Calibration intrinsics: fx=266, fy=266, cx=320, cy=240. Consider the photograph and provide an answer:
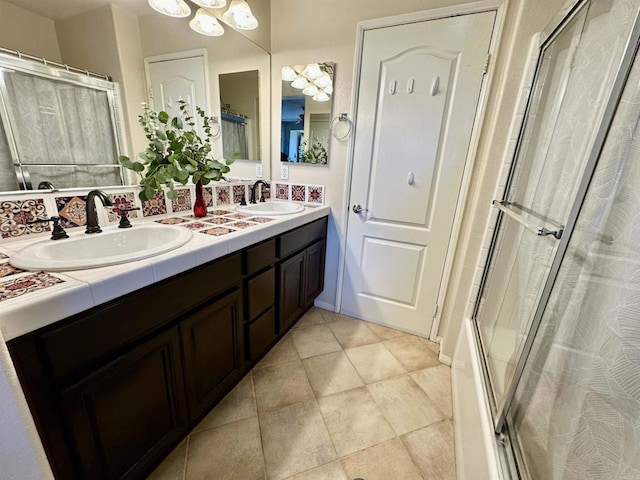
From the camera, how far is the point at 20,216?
961 mm

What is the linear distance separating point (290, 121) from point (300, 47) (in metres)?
0.49

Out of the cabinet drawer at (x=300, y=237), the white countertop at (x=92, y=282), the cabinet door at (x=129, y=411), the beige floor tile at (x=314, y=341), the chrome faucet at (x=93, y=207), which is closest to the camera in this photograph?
the white countertop at (x=92, y=282)

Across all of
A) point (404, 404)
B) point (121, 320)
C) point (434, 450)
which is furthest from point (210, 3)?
point (434, 450)

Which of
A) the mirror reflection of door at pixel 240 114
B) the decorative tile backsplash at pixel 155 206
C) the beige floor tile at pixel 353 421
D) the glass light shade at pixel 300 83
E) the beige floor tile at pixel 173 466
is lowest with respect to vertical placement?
the beige floor tile at pixel 353 421

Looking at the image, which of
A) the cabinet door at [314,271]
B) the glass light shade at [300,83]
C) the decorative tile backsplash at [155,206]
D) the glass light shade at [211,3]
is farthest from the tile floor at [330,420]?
the glass light shade at [211,3]

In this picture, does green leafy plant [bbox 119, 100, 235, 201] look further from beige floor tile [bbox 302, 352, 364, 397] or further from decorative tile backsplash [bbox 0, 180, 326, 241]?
beige floor tile [bbox 302, 352, 364, 397]

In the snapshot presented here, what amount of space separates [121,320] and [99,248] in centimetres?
Answer: 49

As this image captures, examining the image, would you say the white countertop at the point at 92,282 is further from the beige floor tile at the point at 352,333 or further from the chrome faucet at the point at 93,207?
the beige floor tile at the point at 352,333

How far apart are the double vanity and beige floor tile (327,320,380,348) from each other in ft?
2.15

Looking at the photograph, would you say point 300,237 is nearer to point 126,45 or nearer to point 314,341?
point 314,341

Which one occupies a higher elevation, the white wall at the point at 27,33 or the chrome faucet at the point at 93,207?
the white wall at the point at 27,33

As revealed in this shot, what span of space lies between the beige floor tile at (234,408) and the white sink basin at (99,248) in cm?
88

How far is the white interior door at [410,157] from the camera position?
4.97 ft

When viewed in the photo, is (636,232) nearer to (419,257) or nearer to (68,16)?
(419,257)
